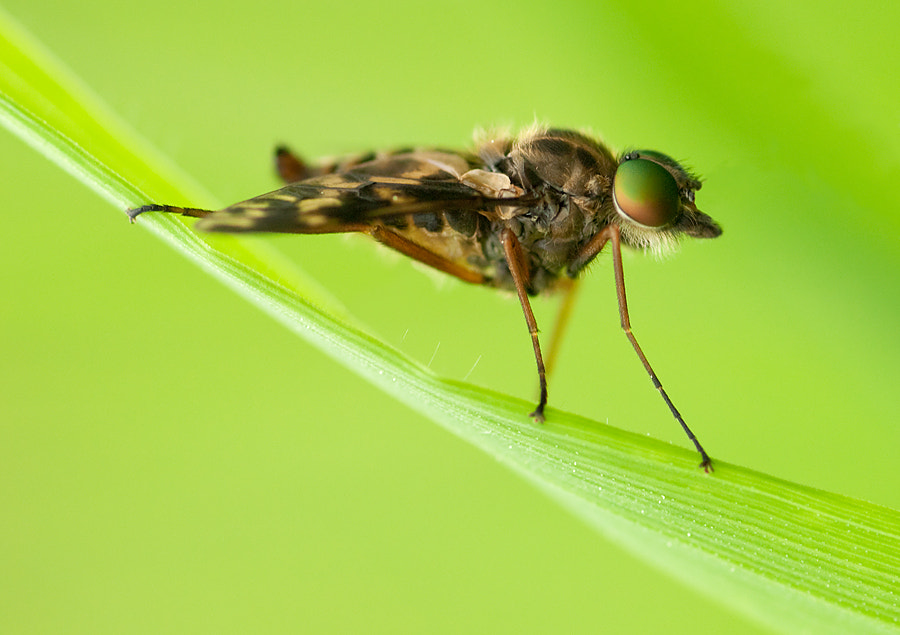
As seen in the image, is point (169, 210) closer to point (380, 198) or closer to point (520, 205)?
point (380, 198)

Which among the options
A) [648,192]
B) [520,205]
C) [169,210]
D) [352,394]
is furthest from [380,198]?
[352,394]

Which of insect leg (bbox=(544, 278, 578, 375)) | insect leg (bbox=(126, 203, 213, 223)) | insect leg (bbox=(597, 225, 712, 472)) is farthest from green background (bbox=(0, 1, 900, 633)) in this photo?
insect leg (bbox=(126, 203, 213, 223))

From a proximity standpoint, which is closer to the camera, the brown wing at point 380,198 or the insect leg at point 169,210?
the insect leg at point 169,210

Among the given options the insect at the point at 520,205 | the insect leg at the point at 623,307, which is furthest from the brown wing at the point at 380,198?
the insect leg at the point at 623,307

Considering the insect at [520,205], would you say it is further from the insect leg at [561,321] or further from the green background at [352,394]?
the green background at [352,394]

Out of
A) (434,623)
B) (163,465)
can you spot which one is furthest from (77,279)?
(434,623)

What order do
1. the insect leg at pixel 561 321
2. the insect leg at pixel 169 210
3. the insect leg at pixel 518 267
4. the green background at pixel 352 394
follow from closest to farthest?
the insect leg at pixel 169 210 → the insect leg at pixel 518 267 → the green background at pixel 352 394 → the insect leg at pixel 561 321

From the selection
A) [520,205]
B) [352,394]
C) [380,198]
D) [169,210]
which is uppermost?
[520,205]
